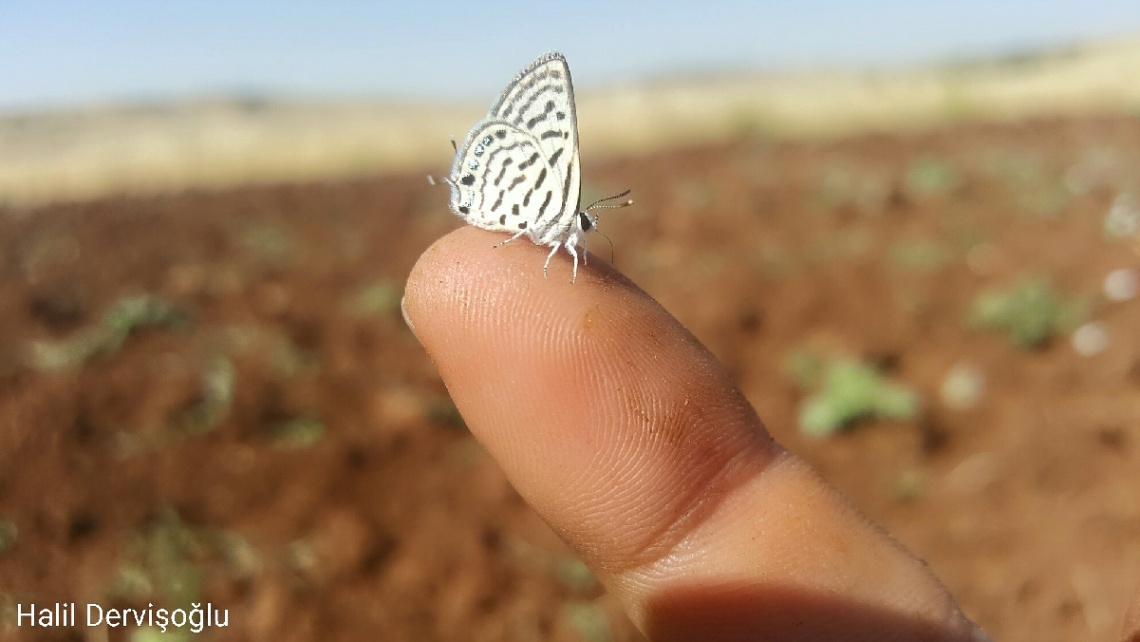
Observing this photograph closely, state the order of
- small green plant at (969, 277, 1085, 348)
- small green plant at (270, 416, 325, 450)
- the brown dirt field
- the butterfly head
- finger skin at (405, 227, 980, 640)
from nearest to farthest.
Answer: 1. finger skin at (405, 227, 980, 640)
2. the butterfly head
3. the brown dirt field
4. small green plant at (270, 416, 325, 450)
5. small green plant at (969, 277, 1085, 348)

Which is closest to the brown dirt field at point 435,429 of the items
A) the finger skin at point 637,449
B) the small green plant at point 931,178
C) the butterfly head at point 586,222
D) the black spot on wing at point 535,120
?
the small green plant at point 931,178

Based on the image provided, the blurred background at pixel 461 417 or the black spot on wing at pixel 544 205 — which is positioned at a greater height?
the black spot on wing at pixel 544 205

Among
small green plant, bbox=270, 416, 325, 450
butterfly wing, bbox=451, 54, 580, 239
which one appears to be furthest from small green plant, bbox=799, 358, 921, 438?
small green plant, bbox=270, 416, 325, 450

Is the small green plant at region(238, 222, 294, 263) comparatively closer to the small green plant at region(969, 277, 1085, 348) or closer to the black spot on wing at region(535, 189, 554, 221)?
the black spot on wing at region(535, 189, 554, 221)

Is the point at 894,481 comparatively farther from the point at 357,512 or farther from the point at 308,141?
the point at 308,141

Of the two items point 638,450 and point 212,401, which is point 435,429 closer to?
point 212,401

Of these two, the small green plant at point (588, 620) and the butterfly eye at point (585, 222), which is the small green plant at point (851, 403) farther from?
the butterfly eye at point (585, 222)

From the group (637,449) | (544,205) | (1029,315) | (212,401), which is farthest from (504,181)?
(1029,315)
